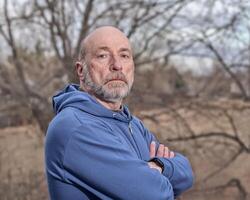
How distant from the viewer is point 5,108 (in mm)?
8406

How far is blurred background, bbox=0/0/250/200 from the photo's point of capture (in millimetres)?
8034

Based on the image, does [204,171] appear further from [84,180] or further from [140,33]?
[84,180]

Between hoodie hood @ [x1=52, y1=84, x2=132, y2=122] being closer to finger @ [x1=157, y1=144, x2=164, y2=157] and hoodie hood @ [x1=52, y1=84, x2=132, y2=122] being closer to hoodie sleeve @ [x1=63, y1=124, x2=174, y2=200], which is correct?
hoodie sleeve @ [x1=63, y1=124, x2=174, y2=200]

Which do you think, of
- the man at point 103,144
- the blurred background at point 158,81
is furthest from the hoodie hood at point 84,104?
the blurred background at point 158,81

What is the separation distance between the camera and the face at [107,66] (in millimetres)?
2289

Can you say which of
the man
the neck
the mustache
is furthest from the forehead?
the neck

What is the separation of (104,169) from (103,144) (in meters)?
0.10

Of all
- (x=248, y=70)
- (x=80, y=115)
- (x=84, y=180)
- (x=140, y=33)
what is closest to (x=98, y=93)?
(x=80, y=115)

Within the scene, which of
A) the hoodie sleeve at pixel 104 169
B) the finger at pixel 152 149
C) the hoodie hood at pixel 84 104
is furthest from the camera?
the finger at pixel 152 149

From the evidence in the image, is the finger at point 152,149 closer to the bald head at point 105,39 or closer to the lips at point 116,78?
the lips at point 116,78

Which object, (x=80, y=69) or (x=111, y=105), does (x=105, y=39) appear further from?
(x=111, y=105)

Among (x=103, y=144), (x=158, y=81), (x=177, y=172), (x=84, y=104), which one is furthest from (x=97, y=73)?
(x=158, y=81)

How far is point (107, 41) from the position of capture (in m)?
2.32

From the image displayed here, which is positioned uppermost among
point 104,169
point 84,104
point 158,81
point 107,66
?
point 107,66
